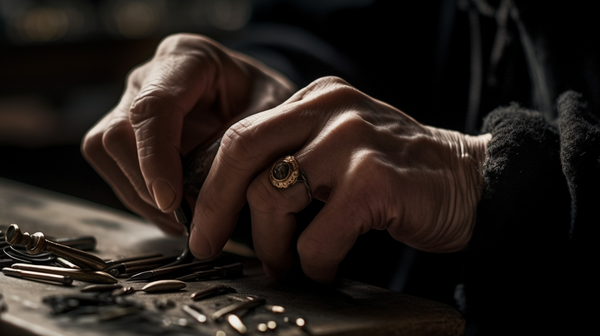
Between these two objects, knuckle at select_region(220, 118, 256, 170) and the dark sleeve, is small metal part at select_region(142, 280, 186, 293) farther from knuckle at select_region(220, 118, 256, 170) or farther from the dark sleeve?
the dark sleeve

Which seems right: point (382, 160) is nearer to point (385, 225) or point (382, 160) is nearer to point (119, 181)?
point (385, 225)

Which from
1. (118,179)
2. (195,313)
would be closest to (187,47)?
(118,179)

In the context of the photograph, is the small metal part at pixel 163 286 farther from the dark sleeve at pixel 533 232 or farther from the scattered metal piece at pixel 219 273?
the dark sleeve at pixel 533 232

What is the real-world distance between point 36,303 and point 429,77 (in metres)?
1.27

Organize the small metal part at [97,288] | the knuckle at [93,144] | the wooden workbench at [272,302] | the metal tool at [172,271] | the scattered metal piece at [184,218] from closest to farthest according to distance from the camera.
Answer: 1. the wooden workbench at [272,302]
2. the small metal part at [97,288]
3. the metal tool at [172,271]
4. the scattered metal piece at [184,218]
5. the knuckle at [93,144]

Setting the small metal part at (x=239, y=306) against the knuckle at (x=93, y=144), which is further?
the knuckle at (x=93, y=144)

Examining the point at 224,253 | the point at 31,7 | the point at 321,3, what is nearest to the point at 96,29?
the point at 31,7

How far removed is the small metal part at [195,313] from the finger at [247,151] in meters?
0.18

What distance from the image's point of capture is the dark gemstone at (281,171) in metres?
0.80

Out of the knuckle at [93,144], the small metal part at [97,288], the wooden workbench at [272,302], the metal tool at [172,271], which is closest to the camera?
the wooden workbench at [272,302]

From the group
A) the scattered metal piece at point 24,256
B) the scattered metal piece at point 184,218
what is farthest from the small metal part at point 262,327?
the scattered metal piece at point 24,256

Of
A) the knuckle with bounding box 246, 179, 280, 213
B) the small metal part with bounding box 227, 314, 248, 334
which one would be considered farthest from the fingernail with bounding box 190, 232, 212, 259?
the small metal part with bounding box 227, 314, 248, 334

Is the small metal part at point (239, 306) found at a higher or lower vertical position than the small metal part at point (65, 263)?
higher

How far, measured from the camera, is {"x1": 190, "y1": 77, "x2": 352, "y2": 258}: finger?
816 millimetres
